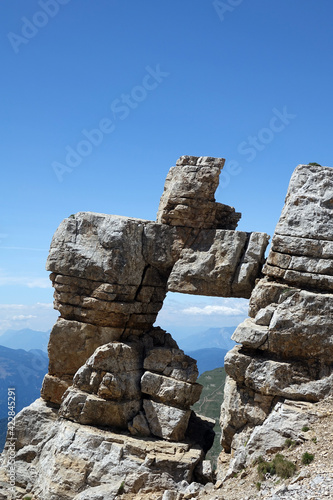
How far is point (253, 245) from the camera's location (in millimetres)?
34000

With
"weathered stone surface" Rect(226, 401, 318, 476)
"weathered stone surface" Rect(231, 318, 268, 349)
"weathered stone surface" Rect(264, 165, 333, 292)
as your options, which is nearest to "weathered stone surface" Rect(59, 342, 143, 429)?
"weathered stone surface" Rect(231, 318, 268, 349)

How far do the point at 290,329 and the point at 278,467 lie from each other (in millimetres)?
8187

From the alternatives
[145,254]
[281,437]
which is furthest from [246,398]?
[145,254]

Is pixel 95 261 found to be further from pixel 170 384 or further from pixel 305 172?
pixel 305 172

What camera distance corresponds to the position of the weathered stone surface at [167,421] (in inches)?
1303

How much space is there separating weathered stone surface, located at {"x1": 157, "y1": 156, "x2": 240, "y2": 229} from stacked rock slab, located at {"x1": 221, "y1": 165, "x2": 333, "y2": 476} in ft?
21.1

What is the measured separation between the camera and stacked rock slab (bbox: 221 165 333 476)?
2862 cm

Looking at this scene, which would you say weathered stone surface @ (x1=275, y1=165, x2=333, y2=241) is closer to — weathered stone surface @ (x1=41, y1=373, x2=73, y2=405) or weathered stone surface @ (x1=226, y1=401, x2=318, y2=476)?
weathered stone surface @ (x1=226, y1=401, x2=318, y2=476)

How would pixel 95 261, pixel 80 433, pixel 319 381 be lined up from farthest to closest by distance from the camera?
pixel 95 261 → pixel 80 433 → pixel 319 381

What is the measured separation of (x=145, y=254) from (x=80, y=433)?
13426mm

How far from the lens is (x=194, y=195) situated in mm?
35781

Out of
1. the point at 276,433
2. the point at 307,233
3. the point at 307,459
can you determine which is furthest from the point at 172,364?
the point at 307,233

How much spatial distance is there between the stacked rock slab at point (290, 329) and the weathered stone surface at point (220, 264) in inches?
95.8

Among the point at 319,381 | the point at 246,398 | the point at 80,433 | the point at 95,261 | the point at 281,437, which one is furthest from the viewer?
the point at 95,261
